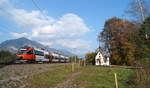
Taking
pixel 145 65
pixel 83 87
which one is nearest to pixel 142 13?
pixel 145 65

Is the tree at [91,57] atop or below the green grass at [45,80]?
atop

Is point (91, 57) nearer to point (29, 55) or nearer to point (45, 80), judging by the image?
point (29, 55)

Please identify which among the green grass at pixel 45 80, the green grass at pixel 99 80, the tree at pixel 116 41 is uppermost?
the tree at pixel 116 41

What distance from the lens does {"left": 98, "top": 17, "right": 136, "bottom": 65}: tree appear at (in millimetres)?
40431

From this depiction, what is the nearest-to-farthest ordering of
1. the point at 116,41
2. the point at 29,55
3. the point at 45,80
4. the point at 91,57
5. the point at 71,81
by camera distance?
Result: the point at 45,80, the point at 71,81, the point at 29,55, the point at 116,41, the point at 91,57

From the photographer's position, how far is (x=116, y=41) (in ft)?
143

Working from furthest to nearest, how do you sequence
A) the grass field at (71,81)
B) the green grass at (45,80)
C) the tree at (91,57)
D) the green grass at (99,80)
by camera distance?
the tree at (91,57)
the green grass at (99,80)
the grass field at (71,81)
the green grass at (45,80)

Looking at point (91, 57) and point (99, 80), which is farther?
point (91, 57)

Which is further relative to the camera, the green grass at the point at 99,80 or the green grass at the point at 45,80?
the green grass at the point at 99,80

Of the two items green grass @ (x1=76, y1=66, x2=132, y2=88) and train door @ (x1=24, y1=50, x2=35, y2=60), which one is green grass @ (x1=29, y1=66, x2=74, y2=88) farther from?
train door @ (x1=24, y1=50, x2=35, y2=60)

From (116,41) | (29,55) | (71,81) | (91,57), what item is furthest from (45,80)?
(91,57)

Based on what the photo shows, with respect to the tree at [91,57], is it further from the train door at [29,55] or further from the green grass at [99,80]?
the green grass at [99,80]

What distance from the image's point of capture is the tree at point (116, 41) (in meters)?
40.4

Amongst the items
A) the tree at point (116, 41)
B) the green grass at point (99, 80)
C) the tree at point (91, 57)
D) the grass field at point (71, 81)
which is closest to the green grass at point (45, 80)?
the grass field at point (71, 81)
